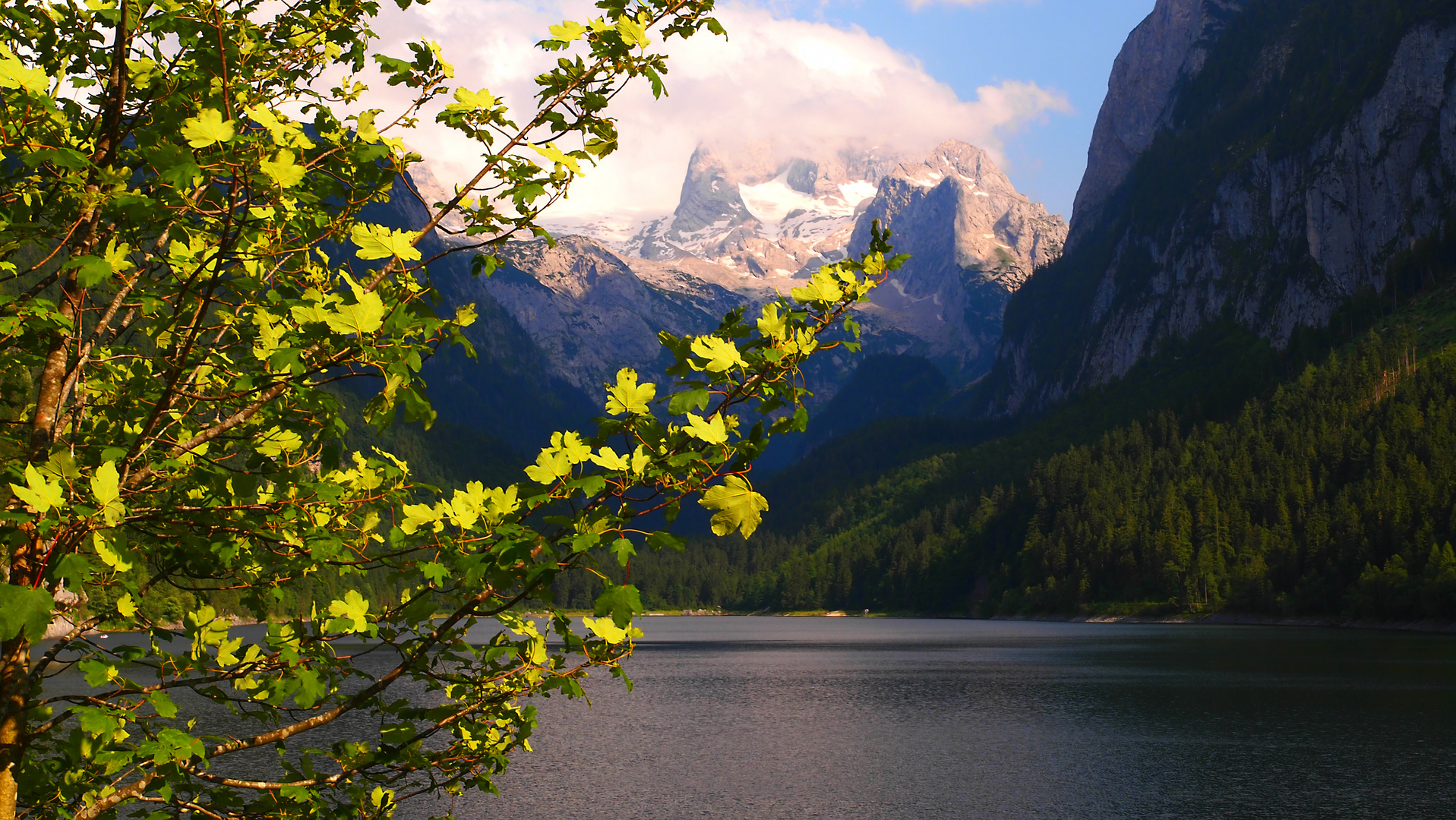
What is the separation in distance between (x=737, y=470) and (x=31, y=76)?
472 cm

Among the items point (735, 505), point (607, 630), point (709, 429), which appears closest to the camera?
point (735, 505)

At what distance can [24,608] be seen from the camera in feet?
17.9

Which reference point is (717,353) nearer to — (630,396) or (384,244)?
(630,396)

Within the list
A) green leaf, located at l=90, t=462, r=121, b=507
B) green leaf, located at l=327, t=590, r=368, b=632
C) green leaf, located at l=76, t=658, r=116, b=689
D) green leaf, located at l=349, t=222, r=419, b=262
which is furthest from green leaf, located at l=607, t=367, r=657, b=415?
green leaf, located at l=76, t=658, r=116, b=689

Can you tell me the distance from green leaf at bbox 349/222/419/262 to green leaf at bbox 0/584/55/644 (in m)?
2.57

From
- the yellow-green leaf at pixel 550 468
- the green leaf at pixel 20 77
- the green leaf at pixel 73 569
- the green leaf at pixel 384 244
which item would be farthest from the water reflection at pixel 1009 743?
the green leaf at pixel 20 77

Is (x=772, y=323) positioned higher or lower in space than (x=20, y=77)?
lower

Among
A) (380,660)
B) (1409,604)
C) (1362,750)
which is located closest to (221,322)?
(1362,750)

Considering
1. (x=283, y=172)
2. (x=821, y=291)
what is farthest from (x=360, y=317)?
(x=821, y=291)

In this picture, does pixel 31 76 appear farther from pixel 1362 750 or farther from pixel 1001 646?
pixel 1001 646

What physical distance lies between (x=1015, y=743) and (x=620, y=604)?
69.1 metres

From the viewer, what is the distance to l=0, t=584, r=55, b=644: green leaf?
5352mm

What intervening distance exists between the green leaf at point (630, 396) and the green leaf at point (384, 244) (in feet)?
5.12

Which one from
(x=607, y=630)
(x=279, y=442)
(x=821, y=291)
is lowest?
(x=607, y=630)
